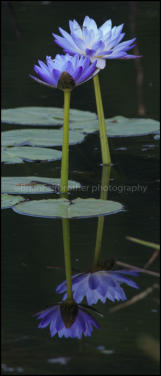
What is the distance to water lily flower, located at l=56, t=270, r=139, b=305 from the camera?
133cm

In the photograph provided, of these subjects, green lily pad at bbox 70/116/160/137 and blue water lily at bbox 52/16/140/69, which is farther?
green lily pad at bbox 70/116/160/137

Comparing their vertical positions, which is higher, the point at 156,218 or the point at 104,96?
the point at 104,96

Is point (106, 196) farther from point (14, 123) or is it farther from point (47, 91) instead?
point (47, 91)

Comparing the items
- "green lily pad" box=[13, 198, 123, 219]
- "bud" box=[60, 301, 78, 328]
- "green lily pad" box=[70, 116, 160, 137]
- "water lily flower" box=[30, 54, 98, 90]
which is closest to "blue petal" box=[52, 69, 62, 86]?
"water lily flower" box=[30, 54, 98, 90]

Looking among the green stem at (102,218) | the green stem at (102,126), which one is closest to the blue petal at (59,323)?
the green stem at (102,218)

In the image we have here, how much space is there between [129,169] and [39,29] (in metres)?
3.41

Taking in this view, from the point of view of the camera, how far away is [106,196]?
6.73 ft

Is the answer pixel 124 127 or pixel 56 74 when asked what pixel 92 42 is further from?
pixel 124 127

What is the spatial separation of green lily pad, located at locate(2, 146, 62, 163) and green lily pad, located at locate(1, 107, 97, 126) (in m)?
0.45

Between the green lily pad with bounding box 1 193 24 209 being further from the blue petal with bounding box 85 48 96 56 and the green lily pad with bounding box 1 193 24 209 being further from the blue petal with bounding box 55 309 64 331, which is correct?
the blue petal with bounding box 55 309 64 331

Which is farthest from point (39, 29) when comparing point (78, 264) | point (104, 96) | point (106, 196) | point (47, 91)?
point (78, 264)

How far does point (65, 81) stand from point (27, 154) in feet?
2.48

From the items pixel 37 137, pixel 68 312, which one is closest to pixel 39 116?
pixel 37 137

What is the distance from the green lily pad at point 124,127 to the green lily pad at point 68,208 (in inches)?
36.1
